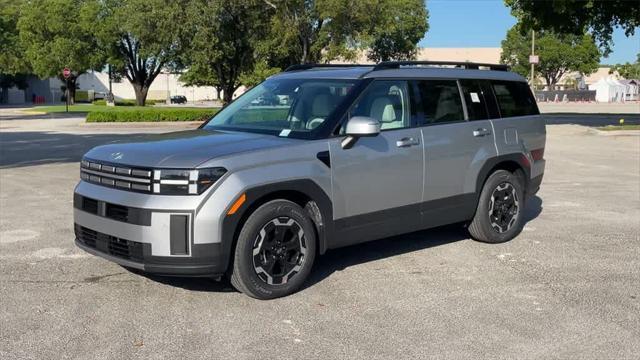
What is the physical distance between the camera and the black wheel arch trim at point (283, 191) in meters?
4.75

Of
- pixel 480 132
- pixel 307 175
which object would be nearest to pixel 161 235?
pixel 307 175

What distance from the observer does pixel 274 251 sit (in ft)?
16.6

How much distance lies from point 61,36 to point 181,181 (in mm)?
55416

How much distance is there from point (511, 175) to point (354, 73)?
2288 millimetres

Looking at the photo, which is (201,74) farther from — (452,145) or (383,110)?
(383,110)

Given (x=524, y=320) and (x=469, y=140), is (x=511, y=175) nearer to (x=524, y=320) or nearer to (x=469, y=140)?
(x=469, y=140)

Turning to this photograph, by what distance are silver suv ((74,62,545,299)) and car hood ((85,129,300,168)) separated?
15 millimetres

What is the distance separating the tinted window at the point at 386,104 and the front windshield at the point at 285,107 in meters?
0.18

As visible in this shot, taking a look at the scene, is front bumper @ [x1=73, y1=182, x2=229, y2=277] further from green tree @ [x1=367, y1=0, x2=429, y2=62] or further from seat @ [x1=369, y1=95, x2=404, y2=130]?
green tree @ [x1=367, y1=0, x2=429, y2=62]

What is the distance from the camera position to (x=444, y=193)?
6254 mm

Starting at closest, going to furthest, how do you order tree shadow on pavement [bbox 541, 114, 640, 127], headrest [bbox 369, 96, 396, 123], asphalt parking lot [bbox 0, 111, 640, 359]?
asphalt parking lot [bbox 0, 111, 640, 359] → headrest [bbox 369, 96, 396, 123] → tree shadow on pavement [bbox 541, 114, 640, 127]

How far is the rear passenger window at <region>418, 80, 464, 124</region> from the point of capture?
6168 mm

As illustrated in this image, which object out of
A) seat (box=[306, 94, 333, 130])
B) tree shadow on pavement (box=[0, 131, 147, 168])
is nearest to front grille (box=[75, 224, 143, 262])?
seat (box=[306, 94, 333, 130])

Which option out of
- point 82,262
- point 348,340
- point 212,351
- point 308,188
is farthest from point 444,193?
point 82,262
